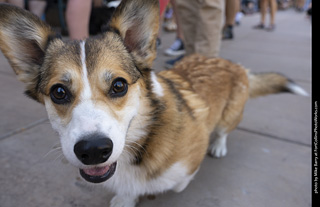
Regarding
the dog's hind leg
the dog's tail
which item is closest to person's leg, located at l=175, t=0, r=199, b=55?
the dog's tail

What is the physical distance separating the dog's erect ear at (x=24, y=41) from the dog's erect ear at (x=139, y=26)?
525mm

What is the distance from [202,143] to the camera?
7.50ft

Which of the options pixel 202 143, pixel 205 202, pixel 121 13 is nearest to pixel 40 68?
pixel 121 13

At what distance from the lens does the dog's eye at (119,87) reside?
1796 mm

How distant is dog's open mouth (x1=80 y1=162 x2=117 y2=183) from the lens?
168 centimetres

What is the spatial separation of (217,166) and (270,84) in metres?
1.24

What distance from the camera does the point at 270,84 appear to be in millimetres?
3246

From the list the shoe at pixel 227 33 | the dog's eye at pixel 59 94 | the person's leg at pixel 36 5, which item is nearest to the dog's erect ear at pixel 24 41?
the dog's eye at pixel 59 94

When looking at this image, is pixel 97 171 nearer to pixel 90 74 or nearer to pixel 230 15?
pixel 90 74

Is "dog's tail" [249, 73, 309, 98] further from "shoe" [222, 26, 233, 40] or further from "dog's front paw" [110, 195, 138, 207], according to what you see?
"shoe" [222, 26, 233, 40]

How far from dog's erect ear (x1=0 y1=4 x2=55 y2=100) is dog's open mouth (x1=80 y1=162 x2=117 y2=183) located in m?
0.76
